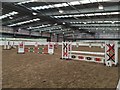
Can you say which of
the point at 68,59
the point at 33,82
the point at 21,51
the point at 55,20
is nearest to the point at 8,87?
the point at 33,82

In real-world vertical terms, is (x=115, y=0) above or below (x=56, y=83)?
above

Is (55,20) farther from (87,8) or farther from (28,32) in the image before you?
(28,32)

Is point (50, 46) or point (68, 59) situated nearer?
point (68, 59)

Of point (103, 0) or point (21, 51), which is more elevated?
point (103, 0)

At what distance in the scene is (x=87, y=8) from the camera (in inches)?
709

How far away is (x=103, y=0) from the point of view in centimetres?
1466

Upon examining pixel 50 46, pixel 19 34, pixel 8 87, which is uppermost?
pixel 19 34

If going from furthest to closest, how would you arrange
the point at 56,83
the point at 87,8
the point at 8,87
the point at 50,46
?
1. the point at 87,8
2. the point at 50,46
3. the point at 56,83
4. the point at 8,87

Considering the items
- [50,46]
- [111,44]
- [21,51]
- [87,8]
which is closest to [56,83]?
[111,44]

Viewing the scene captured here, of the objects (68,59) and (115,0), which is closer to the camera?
(68,59)

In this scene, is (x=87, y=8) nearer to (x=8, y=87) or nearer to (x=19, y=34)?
(x=8, y=87)

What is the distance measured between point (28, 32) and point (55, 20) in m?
20.5

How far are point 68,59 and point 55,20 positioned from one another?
55.8ft

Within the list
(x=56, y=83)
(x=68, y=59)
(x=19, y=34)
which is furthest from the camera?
(x=19, y=34)
